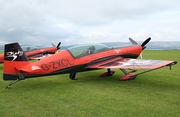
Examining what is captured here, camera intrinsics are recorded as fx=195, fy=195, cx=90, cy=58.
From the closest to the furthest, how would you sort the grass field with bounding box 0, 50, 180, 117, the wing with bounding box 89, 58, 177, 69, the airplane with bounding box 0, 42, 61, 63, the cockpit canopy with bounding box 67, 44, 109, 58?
the grass field with bounding box 0, 50, 180, 117
the wing with bounding box 89, 58, 177, 69
the cockpit canopy with bounding box 67, 44, 109, 58
the airplane with bounding box 0, 42, 61, 63

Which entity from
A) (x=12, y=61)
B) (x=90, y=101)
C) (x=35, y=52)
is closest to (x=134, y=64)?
(x=90, y=101)

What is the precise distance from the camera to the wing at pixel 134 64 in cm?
770

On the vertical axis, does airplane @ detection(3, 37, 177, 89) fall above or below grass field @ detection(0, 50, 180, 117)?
above

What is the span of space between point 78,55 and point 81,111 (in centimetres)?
427

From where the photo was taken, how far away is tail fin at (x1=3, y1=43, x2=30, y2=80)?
7.39 m

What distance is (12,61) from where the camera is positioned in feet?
24.4

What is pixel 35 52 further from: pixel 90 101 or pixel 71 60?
pixel 90 101

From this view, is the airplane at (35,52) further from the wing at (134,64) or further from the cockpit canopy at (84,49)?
the wing at (134,64)

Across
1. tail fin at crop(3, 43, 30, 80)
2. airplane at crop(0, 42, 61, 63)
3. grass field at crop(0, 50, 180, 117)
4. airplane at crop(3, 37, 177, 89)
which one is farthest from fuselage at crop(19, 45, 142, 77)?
airplane at crop(0, 42, 61, 63)

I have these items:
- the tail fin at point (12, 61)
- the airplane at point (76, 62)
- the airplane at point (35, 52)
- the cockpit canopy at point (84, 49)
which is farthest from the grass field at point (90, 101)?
the airplane at point (35, 52)

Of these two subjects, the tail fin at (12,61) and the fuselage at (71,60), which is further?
the fuselage at (71,60)

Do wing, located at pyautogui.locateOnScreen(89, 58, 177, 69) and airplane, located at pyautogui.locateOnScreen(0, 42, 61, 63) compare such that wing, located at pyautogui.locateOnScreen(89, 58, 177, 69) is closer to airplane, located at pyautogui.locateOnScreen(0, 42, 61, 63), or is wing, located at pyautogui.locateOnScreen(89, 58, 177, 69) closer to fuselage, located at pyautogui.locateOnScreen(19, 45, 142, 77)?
fuselage, located at pyautogui.locateOnScreen(19, 45, 142, 77)

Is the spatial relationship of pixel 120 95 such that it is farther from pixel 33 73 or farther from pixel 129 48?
pixel 129 48

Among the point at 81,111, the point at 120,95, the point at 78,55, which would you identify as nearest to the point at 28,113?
the point at 81,111
